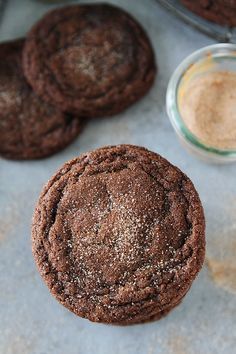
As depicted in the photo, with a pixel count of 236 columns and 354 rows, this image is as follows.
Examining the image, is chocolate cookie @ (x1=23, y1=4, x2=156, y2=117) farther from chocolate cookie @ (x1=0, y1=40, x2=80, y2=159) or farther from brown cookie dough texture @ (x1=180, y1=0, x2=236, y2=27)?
brown cookie dough texture @ (x1=180, y1=0, x2=236, y2=27)

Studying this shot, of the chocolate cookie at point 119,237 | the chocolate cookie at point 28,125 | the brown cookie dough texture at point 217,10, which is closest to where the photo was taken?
the chocolate cookie at point 119,237

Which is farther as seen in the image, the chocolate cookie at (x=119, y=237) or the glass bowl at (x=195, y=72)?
the glass bowl at (x=195, y=72)

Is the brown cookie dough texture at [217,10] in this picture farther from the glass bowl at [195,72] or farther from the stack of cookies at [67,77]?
the stack of cookies at [67,77]

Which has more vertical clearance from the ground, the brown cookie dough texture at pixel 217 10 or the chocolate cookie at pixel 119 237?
the brown cookie dough texture at pixel 217 10

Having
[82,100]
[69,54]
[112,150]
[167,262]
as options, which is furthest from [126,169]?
[69,54]

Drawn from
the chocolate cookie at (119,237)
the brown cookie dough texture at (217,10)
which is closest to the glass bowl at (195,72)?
the brown cookie dough texture at (217,10)

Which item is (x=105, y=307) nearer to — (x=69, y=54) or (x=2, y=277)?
(x=2, y=277)

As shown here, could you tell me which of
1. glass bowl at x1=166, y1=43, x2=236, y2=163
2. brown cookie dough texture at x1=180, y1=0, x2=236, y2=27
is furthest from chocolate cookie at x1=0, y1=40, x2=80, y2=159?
brown cookie dough texture at x1=180, y1=0, x2=236, y2=27
